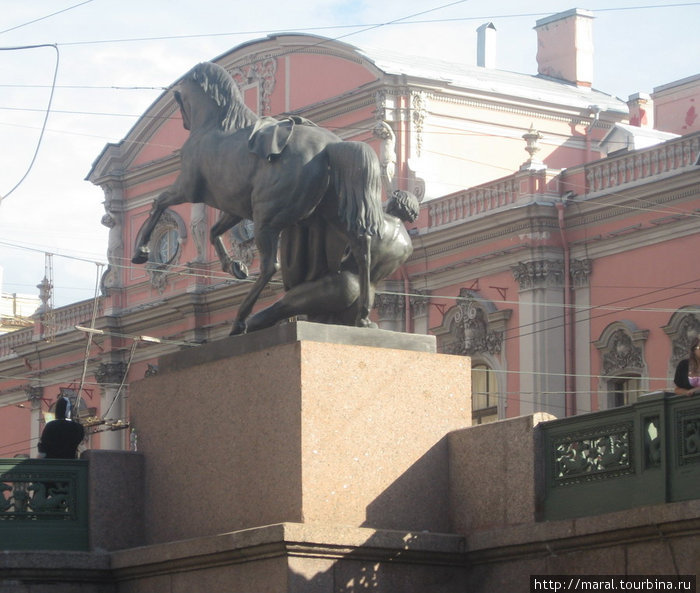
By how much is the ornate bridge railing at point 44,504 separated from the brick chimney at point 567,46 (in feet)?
86.4

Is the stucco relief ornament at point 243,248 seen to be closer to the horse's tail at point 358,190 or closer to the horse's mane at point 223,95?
the horse's mane at point 223,95

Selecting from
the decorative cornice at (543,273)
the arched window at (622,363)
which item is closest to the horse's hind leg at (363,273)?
the arched window at (622,363)

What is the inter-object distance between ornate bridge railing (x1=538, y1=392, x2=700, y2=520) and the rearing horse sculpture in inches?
52.3

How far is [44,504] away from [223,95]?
2.32 m

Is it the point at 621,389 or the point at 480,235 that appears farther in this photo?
the point at 480,235

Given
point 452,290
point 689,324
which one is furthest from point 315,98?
point 689,324

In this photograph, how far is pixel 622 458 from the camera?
8.38m

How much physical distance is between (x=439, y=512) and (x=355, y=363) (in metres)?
0.83

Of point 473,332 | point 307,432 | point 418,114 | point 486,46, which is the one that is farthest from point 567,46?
point 307,432

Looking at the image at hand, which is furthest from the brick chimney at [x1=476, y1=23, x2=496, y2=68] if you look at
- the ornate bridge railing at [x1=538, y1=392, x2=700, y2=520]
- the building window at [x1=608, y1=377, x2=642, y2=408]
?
the ornate bridge railing at [x1=538, y1=392, x2=700, y2=520]

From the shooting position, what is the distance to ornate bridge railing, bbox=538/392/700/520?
8.05m

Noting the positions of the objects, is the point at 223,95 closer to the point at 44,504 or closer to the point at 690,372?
the point at 44,504

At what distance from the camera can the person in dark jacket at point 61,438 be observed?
10188 mm

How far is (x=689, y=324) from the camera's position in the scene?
2564 cm
